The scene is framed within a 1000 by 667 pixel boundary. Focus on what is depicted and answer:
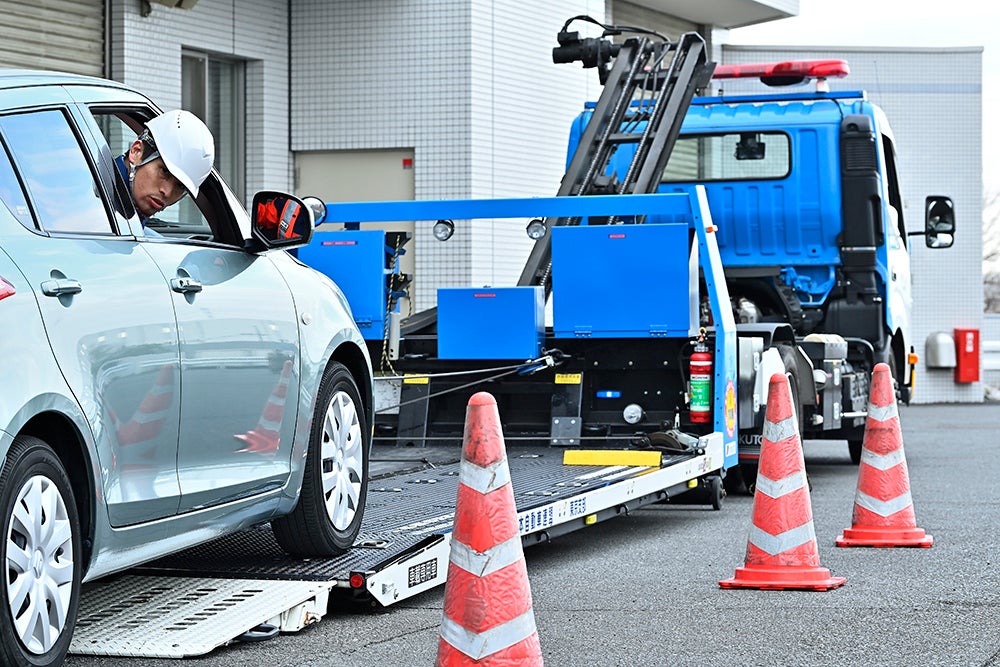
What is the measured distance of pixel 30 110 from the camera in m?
4.95

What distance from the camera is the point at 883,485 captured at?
861 cm

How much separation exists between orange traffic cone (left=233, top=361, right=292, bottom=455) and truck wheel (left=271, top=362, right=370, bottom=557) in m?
0.37

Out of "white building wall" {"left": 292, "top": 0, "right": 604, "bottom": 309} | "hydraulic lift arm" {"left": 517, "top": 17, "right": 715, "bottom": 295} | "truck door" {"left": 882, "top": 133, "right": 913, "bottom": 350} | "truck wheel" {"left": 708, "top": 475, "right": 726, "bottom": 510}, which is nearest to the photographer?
"truck wheel" {"left": 708, "top": 475, "right": 726, "bottom": 510}

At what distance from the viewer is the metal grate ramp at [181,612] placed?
5.28 meters

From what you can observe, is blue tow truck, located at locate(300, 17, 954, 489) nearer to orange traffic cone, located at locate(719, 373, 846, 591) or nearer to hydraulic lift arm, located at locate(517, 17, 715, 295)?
hydraulic lift arm, located at locate(517, 17, 715, 295)

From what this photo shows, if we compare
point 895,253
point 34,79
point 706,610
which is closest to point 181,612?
point 34,79

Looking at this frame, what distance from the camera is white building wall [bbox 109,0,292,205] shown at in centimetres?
1584

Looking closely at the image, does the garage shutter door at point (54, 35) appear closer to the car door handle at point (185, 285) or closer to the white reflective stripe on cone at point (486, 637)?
the car door handle at point (185, 285)

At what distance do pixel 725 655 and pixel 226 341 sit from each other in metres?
2.01

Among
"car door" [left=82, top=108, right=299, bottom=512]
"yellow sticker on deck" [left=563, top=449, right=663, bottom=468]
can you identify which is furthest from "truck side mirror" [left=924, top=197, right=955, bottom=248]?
"car door" [left=82, top=108, right=299, bottom=512]

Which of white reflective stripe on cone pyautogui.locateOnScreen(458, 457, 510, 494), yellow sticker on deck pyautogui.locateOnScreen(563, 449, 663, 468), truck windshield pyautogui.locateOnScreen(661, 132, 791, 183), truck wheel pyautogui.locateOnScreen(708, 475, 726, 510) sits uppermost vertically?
truck windshield pyautogui.locateOnScreen(661, 132, 791, 183)

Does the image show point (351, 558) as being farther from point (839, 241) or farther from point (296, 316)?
point (839, 241)

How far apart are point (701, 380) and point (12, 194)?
5.81m

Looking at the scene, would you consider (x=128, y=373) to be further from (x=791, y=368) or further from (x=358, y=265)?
(x=791, y=368)
